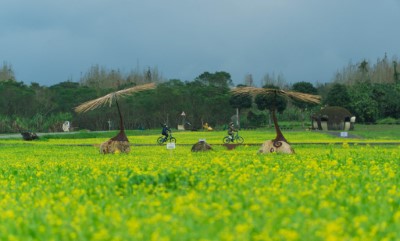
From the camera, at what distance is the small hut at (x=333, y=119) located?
64688 millimetres

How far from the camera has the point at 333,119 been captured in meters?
65.8

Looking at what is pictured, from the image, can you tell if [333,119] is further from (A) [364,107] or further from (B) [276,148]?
(B) [276,148]

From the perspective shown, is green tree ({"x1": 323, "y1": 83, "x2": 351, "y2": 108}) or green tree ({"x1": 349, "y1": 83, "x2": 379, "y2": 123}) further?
green tree ({"x1": 323, "y1": 83, "x2": 351, "y2": 108})

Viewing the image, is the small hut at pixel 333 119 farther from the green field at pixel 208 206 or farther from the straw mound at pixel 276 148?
the green field at pixel 208 206

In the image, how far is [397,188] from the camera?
36.4 ft

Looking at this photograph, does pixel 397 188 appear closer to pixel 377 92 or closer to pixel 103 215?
pixel 103 215

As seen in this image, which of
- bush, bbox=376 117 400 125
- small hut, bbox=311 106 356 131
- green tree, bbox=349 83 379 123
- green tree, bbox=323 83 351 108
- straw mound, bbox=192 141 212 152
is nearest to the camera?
straw mound, bbox=192 141 212 152

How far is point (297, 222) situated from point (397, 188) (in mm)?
4195

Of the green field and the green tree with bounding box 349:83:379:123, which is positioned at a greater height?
the green tree with bounding box 349:83:379:123

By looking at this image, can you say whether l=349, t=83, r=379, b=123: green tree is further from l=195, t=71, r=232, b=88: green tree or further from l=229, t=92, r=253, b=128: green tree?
l=195, t=71, r=232, b=88: green tree

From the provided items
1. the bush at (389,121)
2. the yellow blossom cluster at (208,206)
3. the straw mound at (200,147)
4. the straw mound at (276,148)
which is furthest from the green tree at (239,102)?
the yellow blossom cluster at (208,206)

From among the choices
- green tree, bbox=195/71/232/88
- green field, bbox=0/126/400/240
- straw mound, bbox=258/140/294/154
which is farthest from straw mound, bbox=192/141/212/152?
green tree, bbox=195/71/232/88

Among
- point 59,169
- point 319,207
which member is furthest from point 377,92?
point 319,207

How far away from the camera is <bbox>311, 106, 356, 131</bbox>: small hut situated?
64.7 m
